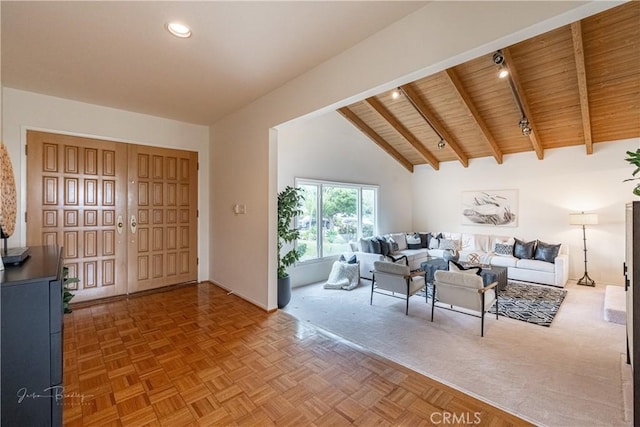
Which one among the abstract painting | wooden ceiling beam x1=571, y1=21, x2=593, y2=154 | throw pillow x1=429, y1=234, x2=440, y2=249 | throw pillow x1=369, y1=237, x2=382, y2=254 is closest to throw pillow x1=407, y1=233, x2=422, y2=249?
throw pillow x1=429, y1=234, x2=440, y2=249

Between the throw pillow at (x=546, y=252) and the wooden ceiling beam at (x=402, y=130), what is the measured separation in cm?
304

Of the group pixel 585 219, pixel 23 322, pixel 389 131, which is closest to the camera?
pixel 23 322

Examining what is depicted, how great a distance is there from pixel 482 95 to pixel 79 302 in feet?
22.0

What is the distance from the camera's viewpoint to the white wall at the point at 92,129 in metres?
3.31

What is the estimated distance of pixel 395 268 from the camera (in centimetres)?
390

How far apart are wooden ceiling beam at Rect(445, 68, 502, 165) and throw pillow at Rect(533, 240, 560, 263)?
209 cm

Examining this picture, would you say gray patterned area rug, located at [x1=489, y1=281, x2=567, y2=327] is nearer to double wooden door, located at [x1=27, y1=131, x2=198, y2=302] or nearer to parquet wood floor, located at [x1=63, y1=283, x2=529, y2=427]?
parquet wood floor, located at [x1=63, y1=283, x2=529, y2=427]

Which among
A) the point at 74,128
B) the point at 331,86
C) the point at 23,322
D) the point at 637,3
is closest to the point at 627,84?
the point at 637,3

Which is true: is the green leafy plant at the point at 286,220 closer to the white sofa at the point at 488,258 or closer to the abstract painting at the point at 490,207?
the white sofa at the point at 488,258

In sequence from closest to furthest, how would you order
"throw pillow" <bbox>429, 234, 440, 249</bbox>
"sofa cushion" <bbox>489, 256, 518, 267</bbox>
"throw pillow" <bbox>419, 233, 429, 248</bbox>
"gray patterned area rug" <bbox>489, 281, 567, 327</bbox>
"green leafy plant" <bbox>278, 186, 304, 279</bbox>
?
1. "gray patterned area rug" <bbox>489, 281, 567, 327</bbox>
2. "green leafy plant" <bbox>278, 186, 304, 279</bbox>
3. "sofa cushion" <bbox>489, 256, 518, 267</bbox>
4. "throw pillow" <bbox>429, 234, 440, 249</bbox>
5. "throw pillow" <bbox>419, 233, 429, 248</bbox>

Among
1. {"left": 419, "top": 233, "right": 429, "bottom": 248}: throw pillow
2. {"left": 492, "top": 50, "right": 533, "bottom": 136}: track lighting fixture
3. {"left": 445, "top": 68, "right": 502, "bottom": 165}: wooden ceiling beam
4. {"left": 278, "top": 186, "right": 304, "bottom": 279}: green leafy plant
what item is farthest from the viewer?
{"left": 419, "top": 233, "right": 429, "bottom": 248}: throw pillow

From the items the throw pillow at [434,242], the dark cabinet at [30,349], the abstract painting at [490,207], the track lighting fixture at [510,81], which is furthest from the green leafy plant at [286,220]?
the abstract painting at [490,207]

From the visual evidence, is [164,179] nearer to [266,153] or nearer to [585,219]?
[266,153]

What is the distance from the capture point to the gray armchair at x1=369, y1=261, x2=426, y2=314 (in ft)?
12.5
